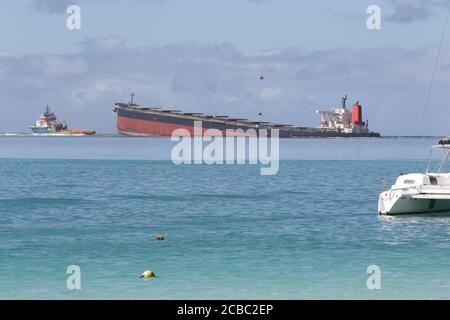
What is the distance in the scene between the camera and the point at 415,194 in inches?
1732

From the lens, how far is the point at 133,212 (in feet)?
169

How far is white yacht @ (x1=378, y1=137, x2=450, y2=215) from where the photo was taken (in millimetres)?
44000

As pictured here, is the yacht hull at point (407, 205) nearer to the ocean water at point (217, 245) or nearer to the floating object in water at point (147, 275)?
the ocean water at point (217, 245)

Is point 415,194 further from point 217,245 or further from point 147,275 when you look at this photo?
point 147,275

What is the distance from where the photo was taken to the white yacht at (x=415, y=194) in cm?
4400

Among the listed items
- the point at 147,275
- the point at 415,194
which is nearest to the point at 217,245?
the point at 147,275

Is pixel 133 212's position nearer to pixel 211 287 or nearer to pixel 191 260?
pixel 191 260

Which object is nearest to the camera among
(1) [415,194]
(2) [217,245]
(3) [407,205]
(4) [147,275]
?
(4) [147,275]

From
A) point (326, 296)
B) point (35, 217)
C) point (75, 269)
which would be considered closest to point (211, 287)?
point (326, 296)

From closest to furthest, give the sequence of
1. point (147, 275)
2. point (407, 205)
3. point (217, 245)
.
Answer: point (147, 275) < point (217, 245) < point (407, 205)

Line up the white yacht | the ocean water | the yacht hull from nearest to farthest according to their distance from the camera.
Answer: the ocean water
the white yacht
the yacht hull

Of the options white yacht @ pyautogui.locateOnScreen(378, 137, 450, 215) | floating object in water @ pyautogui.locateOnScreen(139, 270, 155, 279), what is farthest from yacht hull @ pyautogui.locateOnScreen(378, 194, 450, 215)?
floating object in water @ pyautogui.locateOnScreen(139, 270, 155, 279)

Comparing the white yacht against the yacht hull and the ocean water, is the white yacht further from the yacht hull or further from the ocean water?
the ocean water
